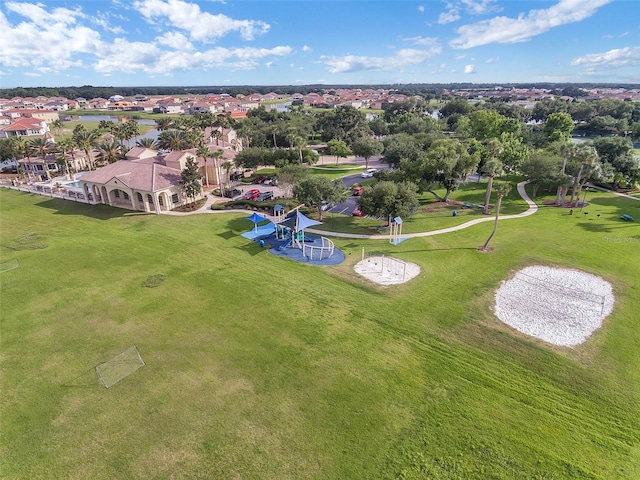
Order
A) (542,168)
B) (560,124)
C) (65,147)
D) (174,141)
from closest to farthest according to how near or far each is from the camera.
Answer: (542,168) < (65,147) < (174,141) < (560,124)

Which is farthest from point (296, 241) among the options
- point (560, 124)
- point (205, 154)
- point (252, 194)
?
point (560, 124)

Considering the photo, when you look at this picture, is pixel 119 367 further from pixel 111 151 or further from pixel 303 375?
pixel 111 151

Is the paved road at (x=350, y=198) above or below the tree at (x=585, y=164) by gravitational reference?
below

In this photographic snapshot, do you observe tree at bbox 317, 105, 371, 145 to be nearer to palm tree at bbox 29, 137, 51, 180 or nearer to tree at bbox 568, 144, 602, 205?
tree at bbox 568, 144, 602, 205

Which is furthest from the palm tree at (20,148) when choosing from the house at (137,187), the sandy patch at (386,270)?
the sandy patch at (386,270)

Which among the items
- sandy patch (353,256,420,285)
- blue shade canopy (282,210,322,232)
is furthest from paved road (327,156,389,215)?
sandy patch (353,256,420,285)

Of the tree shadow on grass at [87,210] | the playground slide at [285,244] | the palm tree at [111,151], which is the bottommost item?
the playground slide at [285,244]

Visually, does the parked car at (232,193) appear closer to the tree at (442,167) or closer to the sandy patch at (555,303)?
the tree at (442,167)
